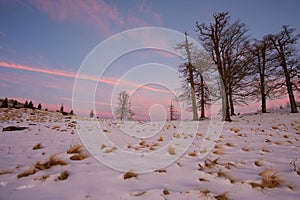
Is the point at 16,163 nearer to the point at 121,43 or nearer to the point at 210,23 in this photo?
the point at 121,43

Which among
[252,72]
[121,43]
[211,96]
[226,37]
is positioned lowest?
[211,96]

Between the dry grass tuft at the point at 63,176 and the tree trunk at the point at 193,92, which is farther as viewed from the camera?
the tree trunk at the point at 193,92

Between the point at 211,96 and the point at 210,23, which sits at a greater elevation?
the point at 210,23

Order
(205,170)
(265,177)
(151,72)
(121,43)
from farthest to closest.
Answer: (151,72), (121,43), (205,170), (265,177)

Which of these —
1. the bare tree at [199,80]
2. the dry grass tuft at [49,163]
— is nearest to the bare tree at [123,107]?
the bare tree at [199,80]

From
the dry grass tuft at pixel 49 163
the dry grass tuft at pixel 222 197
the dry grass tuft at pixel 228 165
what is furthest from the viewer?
the dry grass tuft at pixel 228 165

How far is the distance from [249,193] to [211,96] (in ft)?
53.3

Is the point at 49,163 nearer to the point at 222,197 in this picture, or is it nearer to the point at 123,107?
the point at 222,197

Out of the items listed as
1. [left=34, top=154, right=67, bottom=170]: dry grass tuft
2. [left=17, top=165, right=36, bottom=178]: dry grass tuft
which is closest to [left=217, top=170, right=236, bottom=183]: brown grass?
[left=34, top=154, right=67, bottom=170]: dry grass tuft

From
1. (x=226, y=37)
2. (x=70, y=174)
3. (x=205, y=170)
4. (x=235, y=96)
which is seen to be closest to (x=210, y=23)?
(x=226, y=37)

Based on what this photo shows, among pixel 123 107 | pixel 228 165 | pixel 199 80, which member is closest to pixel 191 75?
pixel 199 80

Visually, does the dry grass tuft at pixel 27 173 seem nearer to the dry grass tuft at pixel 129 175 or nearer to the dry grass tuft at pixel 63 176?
the dry grass tuft at pixel 63 176

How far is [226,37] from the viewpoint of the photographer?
15344mm

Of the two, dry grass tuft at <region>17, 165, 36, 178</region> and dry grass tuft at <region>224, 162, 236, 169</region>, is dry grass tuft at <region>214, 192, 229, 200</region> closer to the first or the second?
dry grass tuft at <region>224, 162, 236, 169</region>
